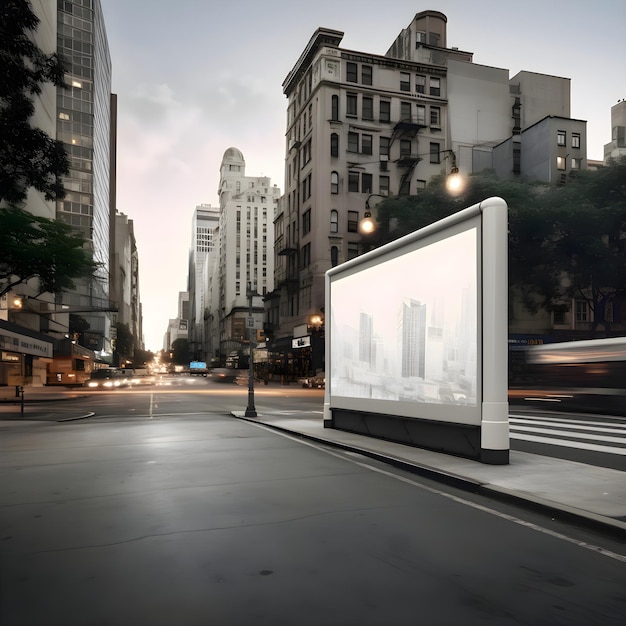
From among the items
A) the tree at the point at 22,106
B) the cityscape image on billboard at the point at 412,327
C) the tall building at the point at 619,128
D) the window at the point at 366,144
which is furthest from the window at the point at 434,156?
the cityscape image on billboard at the point at 412,327

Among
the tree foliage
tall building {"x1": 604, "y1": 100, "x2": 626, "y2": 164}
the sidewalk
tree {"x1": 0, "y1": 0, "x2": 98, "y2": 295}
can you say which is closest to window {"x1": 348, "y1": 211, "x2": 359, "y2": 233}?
the tree foliage

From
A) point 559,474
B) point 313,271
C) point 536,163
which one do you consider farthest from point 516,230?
point 559,474

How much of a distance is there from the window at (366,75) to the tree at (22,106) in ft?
175

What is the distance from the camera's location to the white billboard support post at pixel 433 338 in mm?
9273

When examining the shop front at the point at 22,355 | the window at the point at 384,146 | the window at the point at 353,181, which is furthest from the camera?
the window at the point at 384,146

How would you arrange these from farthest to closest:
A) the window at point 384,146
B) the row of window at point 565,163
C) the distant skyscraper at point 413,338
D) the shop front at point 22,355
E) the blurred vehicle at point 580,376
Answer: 1. the window at point 384,146
2. the row of window at point 565,163
3. the shop front at point 22,355
4. the blurred vehicle at point 580,376
5. the distant skyscraper at point 413,338

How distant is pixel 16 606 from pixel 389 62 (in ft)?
225

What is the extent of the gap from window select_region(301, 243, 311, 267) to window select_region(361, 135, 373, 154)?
12126 millimetres

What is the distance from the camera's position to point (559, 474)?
8.55 meters

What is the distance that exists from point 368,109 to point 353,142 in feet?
14.3

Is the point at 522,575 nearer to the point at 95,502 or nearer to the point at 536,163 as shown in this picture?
the point at 95,502

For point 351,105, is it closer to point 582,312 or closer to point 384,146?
point 384,146

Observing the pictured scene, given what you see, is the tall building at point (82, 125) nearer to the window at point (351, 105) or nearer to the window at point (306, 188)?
the window at point (306, 188)

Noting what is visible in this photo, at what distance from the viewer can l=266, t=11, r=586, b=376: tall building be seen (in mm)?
62375
